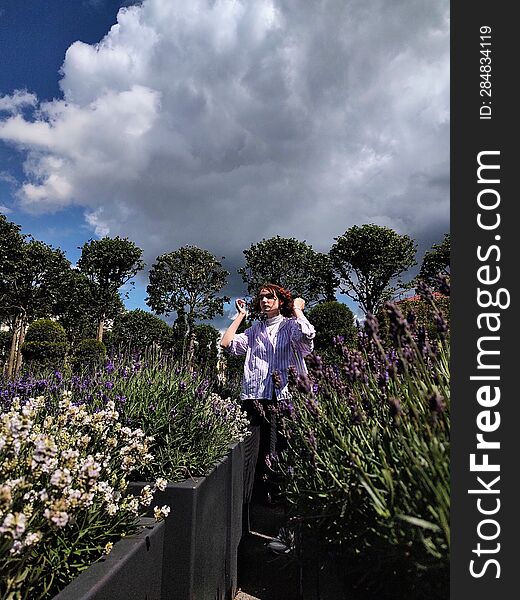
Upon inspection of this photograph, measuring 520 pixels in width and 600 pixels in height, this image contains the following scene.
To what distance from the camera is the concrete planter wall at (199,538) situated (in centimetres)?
175

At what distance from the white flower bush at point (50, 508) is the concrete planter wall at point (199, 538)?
0.86 feet

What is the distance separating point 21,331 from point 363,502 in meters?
20.2

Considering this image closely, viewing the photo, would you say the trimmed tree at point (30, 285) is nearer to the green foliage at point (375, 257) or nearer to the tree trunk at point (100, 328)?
the tree trunk at point (100, 328)

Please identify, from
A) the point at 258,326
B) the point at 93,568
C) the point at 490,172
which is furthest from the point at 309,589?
the point at 258,326

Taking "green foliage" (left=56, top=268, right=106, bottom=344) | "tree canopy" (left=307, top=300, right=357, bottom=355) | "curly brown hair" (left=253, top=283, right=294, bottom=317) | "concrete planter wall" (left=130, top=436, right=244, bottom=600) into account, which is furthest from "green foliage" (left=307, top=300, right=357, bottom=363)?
"concrete planter wall" (left=130, top=436, right=244, bottom=600)

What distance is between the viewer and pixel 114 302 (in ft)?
Answer: 69.8

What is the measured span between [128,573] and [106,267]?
821 inches

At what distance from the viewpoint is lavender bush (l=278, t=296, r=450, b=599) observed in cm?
95

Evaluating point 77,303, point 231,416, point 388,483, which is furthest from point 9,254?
point 388,483

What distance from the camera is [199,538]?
74.5 inches

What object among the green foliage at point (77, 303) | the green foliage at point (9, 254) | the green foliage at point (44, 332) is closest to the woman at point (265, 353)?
the green foliage at point (44, 332)

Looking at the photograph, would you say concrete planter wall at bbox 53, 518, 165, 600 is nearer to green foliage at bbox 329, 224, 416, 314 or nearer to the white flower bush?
the white flower bush

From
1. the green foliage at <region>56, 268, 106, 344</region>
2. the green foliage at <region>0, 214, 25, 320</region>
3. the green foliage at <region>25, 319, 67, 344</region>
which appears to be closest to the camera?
the green foliage at <region>25, 319, 67, 344</region>

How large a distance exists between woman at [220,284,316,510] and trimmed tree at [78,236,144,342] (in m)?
17.6
